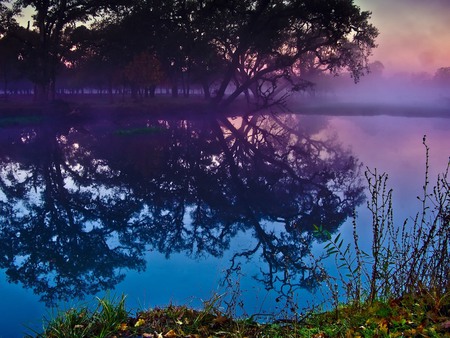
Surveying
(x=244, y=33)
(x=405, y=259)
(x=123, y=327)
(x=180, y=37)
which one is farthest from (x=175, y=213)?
(x=180, y=37)

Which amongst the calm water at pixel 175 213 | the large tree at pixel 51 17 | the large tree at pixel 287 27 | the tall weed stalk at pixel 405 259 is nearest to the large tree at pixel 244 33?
the large tree at pixel 287 27

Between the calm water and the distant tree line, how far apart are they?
18831 millimetres

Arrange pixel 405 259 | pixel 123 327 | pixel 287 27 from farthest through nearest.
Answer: pixel 287 27, pixel 405 259, pixel 123 327

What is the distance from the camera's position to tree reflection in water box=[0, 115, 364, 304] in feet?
34.5

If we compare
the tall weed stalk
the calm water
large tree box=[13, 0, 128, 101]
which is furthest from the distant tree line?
the tall weed stalk

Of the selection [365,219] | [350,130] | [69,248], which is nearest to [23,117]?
[350,130]

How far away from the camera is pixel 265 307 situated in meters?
8.16

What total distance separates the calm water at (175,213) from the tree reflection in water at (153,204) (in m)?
0.05

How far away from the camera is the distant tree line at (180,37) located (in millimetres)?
46719

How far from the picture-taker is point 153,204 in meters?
16.0

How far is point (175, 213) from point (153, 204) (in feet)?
4.19

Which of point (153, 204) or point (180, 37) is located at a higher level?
point (180, 37)

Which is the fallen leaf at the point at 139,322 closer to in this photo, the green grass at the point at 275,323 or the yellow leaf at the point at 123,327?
the green grass at the point at 275,323

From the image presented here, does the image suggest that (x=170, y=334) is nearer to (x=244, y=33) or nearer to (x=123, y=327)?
(x=123, y=327)
